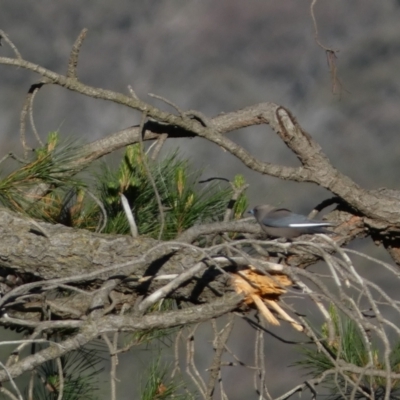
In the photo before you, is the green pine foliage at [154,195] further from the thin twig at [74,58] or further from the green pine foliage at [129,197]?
the thin twig at [74,58]

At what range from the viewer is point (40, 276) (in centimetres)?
175

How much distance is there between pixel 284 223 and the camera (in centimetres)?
195

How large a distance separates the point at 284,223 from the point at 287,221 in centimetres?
2

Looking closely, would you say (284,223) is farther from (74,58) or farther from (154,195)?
(74,58)

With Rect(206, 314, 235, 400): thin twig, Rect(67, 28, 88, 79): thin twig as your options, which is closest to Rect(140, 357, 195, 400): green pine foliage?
Rect(206, 314, 235, 400): thin twig

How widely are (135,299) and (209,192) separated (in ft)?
1.25

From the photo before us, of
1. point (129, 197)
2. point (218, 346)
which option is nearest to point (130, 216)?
point (129, 197)

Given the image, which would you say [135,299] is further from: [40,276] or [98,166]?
[98,166]

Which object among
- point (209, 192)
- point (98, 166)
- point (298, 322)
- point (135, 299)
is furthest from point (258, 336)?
point (98, 166)

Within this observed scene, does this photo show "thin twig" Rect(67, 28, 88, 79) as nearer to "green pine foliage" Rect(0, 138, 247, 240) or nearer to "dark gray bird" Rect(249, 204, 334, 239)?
"green pine foliage" Rect(0, 138, 247, 240)

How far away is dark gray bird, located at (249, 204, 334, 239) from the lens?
1.88 meters

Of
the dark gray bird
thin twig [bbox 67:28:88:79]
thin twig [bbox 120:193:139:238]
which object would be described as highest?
thin twig [bbox 67:28:88:79]

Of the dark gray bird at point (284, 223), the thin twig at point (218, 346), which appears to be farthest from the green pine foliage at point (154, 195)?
the thin twig at point (218, 346)

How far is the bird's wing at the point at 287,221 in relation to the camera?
1.90 m
